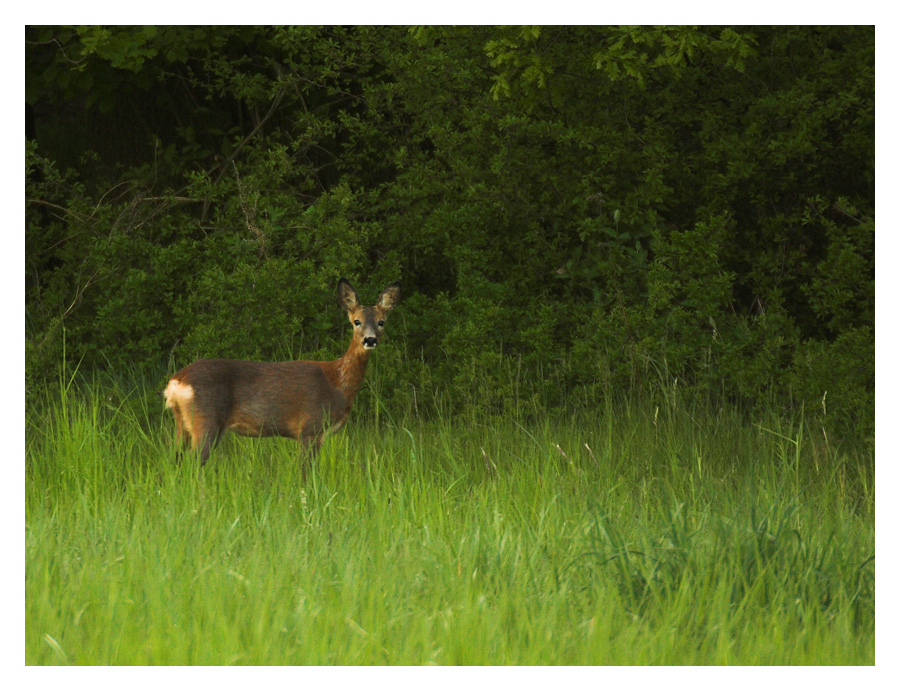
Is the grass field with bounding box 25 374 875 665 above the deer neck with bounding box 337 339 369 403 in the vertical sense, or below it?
below

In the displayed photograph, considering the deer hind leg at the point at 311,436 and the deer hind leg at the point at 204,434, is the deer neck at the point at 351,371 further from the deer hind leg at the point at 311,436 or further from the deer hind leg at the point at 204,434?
the deer hind leg at the point at 204,434

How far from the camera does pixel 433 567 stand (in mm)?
4188

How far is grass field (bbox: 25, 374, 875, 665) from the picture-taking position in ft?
11.8

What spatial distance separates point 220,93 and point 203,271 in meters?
2.07

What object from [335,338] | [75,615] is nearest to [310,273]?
[335,338]

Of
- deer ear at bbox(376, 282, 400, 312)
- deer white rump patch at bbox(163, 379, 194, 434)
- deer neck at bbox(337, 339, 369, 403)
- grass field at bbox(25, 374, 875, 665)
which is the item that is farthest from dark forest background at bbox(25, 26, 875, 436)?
grass field at bbox(25, 374, 875, 665)

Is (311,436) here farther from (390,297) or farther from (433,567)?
(433,567)

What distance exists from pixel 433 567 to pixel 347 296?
8.70 feet

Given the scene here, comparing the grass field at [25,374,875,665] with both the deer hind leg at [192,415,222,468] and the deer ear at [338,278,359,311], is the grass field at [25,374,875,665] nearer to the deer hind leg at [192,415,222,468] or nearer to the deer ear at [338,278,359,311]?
the deer hind leg at [192,415,222,468]

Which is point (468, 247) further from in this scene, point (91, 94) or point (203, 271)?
point (91, 94)

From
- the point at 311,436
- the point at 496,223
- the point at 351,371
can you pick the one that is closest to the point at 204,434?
the point at 311,436

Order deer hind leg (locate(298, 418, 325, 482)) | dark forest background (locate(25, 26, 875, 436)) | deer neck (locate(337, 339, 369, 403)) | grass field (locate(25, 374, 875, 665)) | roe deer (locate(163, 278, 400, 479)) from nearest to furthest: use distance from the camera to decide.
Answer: grass field (locate(25, 374, 875, 665)) → deer hind leg (locate(298, 418, 325, 482)) → roe deer (locate(163, 278, 400, 479)) → deer neck (locate(337, 339, 369, 403)) → dark forest background (locate(25, 26, 875, 436))

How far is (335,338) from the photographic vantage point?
9.02m

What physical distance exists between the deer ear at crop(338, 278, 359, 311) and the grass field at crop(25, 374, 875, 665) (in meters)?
1.12
